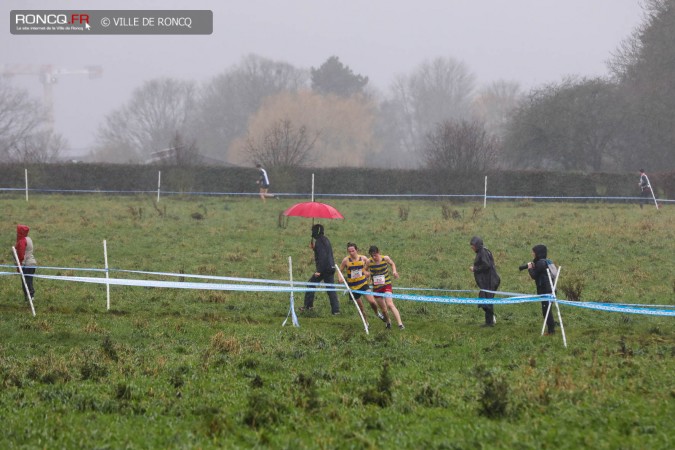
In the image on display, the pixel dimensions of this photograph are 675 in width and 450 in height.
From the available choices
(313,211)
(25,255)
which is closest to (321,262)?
(313,211)

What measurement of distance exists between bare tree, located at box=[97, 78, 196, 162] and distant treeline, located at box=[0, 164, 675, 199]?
7058cm

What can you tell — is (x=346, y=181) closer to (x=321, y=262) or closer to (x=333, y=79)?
(x=321, y=262)

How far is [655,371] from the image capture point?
430 inches

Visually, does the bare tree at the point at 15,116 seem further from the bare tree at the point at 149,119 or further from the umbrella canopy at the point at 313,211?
the umbrella canopy at the point at 313,211

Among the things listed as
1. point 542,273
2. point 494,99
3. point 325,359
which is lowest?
point 325,359

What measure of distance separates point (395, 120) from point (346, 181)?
3442 inches

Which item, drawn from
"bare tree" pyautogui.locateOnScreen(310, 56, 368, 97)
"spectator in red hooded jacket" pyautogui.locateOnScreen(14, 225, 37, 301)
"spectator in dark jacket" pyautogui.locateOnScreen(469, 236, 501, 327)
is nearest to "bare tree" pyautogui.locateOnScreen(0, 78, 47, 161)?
"bare tree" pyautogui.locateOnScreen(310, 56, 368, 97)

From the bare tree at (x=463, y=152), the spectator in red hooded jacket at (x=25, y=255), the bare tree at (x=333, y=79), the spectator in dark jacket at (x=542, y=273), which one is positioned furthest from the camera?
the bare tree at (x=333, y=79)

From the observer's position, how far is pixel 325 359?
12023 millimetres

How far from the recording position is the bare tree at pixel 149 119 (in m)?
113

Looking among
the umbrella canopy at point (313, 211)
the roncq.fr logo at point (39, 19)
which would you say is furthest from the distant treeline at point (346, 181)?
the roncq.fr logo at point (39, 19)

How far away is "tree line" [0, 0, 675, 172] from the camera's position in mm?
48688

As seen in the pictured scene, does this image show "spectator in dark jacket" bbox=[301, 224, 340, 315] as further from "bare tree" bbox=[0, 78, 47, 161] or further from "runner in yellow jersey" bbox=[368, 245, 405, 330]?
"bare tree" bbox=[0, 78, 47, 161]

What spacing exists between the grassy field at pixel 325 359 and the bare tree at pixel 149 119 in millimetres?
89335
